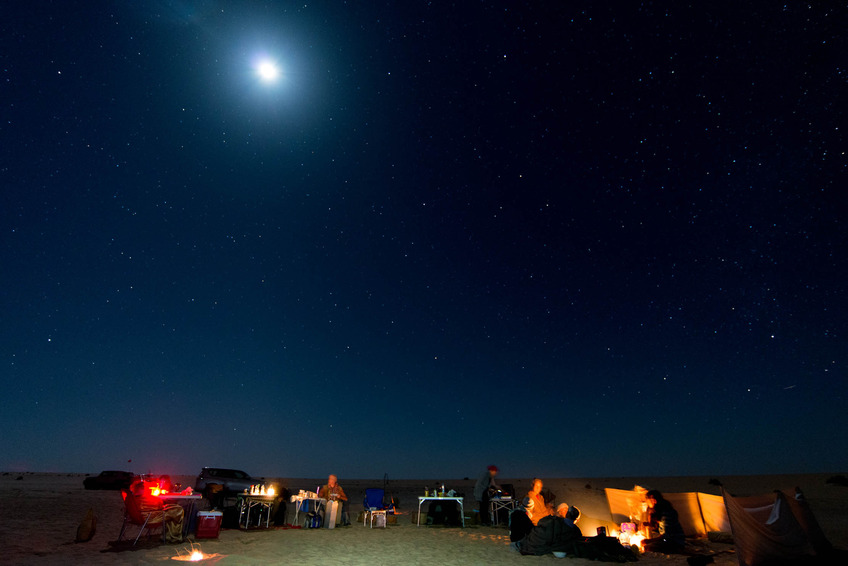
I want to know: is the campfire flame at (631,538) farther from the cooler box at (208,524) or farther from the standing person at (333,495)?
the cooler box at (208,524)

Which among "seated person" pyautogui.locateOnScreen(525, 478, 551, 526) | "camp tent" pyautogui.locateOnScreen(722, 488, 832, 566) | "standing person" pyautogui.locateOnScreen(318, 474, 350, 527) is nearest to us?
"camp tent" pyautogui.locateOnScreen(722, 488, 832, 566)

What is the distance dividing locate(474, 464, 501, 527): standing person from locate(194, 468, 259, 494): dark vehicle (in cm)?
1031

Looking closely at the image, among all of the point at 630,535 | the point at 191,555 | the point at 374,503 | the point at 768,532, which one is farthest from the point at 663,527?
the point at 191,555

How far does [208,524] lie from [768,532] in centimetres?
1104

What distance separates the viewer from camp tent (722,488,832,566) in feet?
26.0

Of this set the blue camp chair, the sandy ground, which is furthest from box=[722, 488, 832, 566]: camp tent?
the blue camp chair

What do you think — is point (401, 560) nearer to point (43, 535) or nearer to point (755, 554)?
point (755, 554)

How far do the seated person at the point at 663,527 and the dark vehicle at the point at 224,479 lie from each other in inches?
605

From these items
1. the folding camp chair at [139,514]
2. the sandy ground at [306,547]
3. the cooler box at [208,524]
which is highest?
the folding camp chair at [139,514]

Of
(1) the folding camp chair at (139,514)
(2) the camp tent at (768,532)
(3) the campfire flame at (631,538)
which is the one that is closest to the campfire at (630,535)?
(3) the campfire flame at (631,538)

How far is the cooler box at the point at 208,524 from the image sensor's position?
10.1 meters

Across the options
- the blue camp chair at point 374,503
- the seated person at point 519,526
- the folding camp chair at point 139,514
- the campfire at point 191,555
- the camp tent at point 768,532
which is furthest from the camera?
the blue camp chair at point 374,503

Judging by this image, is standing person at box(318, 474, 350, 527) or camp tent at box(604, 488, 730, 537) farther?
standing person at box(318, 474, 350, 527)

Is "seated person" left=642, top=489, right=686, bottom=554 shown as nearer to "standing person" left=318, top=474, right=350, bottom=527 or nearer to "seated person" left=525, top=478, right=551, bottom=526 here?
"seated person" left=525, top=478, right=551, bottom=526
